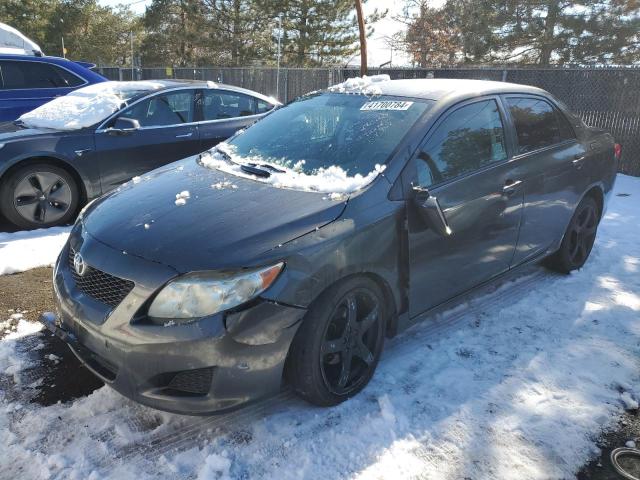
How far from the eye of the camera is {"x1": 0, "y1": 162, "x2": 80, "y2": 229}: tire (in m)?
5.23

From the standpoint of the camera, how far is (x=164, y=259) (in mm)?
2373

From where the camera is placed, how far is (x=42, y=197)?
17.7 ft

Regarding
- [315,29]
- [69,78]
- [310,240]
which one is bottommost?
[310,240]

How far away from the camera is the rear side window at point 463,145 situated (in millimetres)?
3108

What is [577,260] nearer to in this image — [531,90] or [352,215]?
[531,90]

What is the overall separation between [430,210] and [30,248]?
3.76 m

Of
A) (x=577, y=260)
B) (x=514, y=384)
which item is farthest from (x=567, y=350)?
(x=577, y=260)

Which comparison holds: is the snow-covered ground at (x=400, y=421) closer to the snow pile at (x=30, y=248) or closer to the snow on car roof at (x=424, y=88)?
the snow pile at (x=30, y=248)

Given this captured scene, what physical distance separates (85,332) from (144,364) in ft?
1.30

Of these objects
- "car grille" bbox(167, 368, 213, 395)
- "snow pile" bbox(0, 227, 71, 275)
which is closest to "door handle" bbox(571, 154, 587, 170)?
"car grille" bbox(167, 368, 213, 395)

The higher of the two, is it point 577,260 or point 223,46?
point 223,46

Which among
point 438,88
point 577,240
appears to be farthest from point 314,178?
point 577,240

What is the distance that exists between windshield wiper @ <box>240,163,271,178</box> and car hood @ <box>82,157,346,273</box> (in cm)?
9

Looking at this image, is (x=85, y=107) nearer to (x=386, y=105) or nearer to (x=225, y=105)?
(x=225, y=105)
